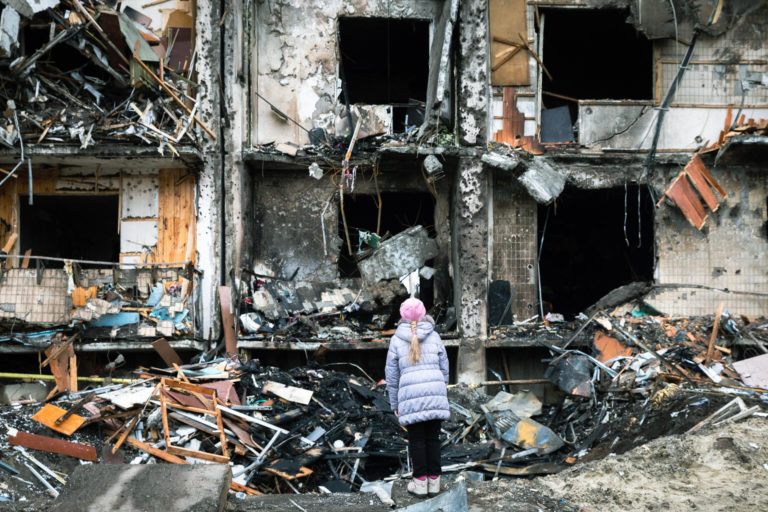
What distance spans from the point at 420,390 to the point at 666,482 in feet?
7.00

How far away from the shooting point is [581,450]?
745cm

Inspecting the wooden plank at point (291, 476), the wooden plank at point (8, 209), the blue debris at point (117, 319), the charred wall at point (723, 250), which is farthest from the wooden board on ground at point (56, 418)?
the charred wall at point (723, 250)

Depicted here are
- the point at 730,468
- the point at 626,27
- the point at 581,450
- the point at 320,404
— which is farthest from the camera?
the point at 626,27

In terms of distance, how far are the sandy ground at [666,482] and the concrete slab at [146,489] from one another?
2.03 m

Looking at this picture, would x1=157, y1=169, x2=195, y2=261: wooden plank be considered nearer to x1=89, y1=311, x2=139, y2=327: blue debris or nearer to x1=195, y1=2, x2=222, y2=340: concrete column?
x1=195, y1=2, x2=222, y2=340: concrete column

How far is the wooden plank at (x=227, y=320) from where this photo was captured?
412 inches

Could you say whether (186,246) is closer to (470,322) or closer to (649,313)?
(470,322)

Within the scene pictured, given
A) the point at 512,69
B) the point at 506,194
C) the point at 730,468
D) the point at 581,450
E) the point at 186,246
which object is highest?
the point at 512,69

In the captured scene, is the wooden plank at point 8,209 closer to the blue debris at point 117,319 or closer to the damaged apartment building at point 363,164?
the damaged apartment building at point 363,164

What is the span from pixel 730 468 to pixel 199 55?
400 inches

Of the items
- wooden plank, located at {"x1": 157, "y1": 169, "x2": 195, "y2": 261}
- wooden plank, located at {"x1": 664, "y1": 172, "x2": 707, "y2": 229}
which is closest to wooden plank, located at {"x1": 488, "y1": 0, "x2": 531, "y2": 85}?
wooden plank, located at {"x1": 664, "y1": 172, "x2": 707, "y2": 229}

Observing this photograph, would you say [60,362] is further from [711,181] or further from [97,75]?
[711,181]

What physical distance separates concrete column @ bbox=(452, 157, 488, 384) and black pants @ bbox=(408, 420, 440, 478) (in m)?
5.79

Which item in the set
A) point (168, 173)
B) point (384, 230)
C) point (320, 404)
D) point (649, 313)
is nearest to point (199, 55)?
point (168, 173)
